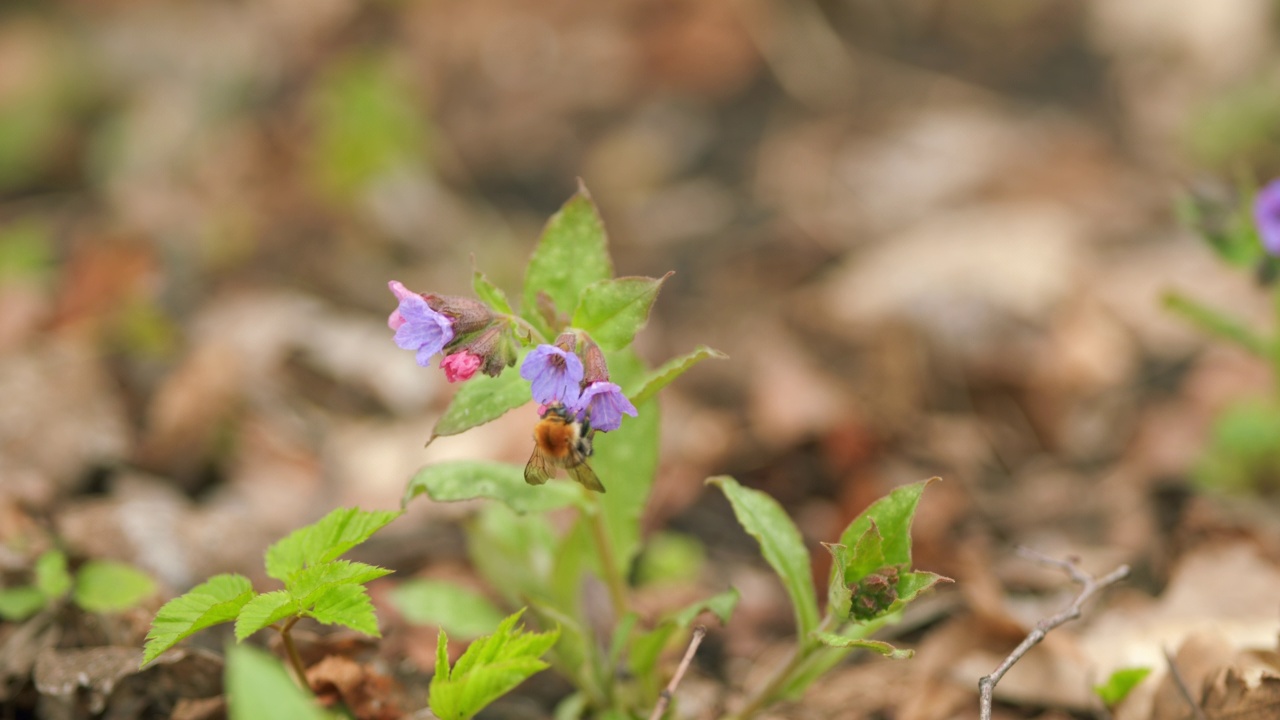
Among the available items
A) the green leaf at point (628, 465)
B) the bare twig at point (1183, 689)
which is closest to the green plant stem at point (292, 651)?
the green leaf at point (628, 465)

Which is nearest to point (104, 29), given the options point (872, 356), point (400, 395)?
point (400, 395)

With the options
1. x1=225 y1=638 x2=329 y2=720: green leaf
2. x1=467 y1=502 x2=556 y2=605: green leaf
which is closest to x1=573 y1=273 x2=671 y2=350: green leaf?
x1=467 y1=502 x2=556 y2=605: green leaf

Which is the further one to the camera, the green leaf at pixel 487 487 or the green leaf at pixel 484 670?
the green leaf at pixel 487 487

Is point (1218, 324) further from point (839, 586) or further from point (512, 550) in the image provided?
point (512, 550)

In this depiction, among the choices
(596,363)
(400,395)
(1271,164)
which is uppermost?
(596,363)

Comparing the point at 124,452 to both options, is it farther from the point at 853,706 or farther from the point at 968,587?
the point at 968,587

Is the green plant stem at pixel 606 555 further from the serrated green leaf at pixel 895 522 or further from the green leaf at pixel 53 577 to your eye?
the green leaf at pixel 53 577

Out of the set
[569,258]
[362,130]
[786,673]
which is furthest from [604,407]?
[362,130]
